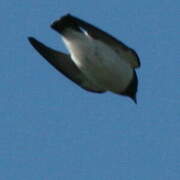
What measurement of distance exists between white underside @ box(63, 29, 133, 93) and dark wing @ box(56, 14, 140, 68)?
0.07 m

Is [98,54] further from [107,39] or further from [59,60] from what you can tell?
[59,60]

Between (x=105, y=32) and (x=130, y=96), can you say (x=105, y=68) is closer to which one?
(x=105, y=32)

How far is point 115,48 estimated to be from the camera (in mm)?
16844

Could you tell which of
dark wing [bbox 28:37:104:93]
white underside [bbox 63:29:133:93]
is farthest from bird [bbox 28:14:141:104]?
dark wing [bbox 28:37:104:93]

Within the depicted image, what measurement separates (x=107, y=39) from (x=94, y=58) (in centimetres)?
32

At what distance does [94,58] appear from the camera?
1653 centimetres

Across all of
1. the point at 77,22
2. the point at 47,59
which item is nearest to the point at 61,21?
the point at 77,22

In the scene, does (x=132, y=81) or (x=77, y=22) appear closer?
(x=77, y=22)

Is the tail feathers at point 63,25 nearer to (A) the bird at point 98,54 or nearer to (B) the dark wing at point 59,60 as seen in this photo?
(A) the bird at point 98,54

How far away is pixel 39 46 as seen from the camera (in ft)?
58.5

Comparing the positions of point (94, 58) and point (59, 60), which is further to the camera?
point (59, 60)

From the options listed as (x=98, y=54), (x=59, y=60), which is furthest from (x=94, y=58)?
(x=59, y=60)

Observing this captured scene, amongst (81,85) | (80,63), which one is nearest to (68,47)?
(80,63)

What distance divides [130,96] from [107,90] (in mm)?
1173
